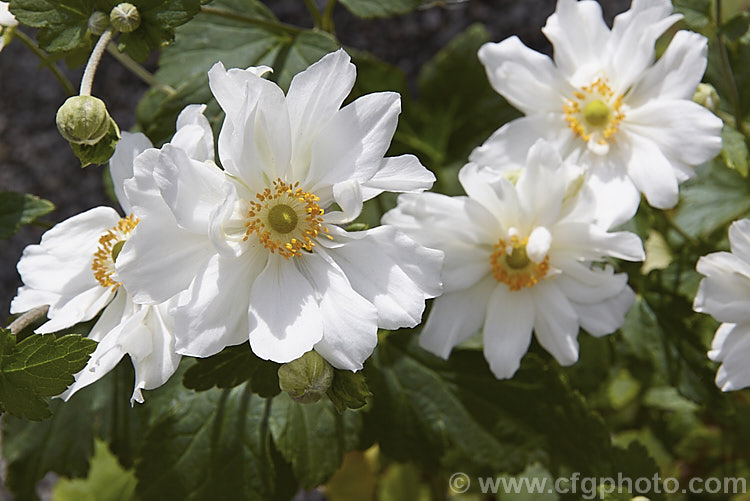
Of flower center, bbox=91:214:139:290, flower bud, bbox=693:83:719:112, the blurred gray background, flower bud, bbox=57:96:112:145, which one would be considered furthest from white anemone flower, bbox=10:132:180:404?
the blurred gray background

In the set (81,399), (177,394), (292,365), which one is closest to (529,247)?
(292,365)

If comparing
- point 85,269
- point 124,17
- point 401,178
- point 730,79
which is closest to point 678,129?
point 730,79

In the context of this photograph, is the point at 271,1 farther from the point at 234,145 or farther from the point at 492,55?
the point at 234,145

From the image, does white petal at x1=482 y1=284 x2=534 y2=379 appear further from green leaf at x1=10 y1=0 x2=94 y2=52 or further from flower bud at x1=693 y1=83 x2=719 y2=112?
green leaf at x1=10 y1=0 x2=94 y2=52

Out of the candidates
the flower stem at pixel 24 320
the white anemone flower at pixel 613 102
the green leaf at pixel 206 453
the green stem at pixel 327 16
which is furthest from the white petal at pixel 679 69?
the flower stem at pixel 24 320

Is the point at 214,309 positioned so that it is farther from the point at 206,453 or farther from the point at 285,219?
the point at 206,453

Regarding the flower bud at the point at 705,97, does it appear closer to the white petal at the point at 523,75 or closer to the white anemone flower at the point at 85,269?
the white petal at the point at 523,75
